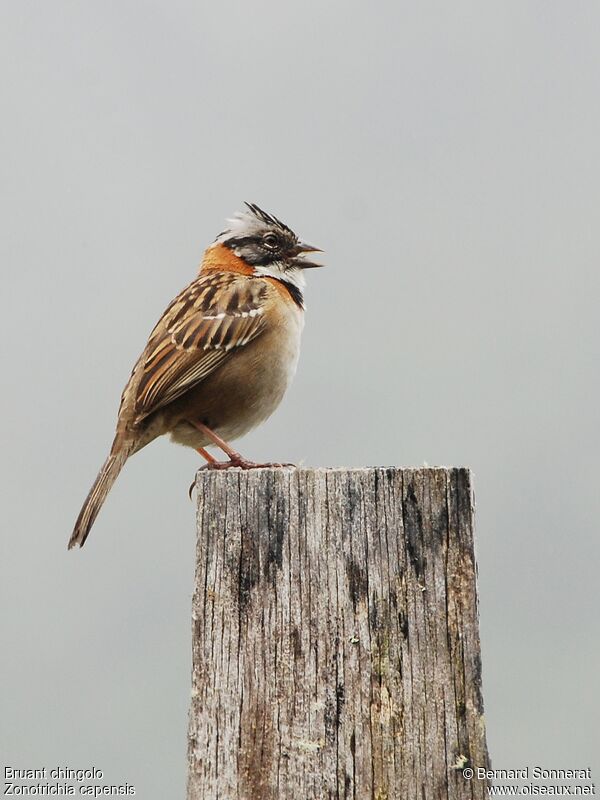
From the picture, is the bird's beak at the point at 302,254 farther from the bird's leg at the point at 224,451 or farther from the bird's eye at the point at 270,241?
the bird's leg at the point at 224,451

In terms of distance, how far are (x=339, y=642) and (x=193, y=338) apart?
312 centimetres

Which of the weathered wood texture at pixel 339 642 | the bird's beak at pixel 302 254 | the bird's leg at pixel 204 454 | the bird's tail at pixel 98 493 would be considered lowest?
the weathered wood texture at pixel 339 642

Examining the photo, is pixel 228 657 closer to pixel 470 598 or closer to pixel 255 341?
pixel 470 598

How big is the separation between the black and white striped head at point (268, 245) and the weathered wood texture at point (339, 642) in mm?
3778

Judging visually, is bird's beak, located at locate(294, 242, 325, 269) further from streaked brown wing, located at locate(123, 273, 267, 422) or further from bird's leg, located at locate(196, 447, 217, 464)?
bird's leg, located at locate(196, 447, 217, 464)

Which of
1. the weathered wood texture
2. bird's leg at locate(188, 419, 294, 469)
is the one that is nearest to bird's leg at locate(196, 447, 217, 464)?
bird's leg at locate(188, 419, 294, 469)

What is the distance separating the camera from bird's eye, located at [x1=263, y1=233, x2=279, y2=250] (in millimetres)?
7285

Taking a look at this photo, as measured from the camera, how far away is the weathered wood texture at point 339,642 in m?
3.49

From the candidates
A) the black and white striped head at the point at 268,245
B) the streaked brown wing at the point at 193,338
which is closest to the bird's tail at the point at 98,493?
the streaked brown wing at the point at 193,338

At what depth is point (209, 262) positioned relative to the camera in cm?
739

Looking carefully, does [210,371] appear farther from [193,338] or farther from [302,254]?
[302,254]

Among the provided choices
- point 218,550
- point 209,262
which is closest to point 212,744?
point 218,550

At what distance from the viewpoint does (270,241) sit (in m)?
7.30

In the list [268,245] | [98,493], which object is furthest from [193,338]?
[268,245]
